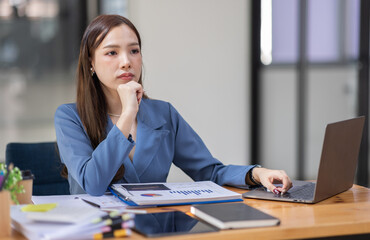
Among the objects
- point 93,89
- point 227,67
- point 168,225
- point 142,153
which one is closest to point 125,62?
point 93,89

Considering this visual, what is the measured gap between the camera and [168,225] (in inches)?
53.0

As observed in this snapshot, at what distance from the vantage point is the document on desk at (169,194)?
1.58m

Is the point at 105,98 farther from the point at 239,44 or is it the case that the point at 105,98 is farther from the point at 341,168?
the point at 239,44

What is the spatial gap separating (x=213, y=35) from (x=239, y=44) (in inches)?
10.0

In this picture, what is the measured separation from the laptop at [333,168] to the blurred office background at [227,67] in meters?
2.62

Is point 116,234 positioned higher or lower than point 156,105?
lower

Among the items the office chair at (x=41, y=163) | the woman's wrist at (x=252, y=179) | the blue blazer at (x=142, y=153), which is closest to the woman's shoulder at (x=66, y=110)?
the blue blazer at (x=142, y=153)

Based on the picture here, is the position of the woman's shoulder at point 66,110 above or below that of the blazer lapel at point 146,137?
above

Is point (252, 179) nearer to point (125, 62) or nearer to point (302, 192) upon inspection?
point (302, 192)

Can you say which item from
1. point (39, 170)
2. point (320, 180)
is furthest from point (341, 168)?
point (39, 170)

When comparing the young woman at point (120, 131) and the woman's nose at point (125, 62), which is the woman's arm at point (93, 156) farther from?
the woman's nose at point (125, 62)

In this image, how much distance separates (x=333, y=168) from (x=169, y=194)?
0.51 meters

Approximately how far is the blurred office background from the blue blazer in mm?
2120

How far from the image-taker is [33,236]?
124cm
